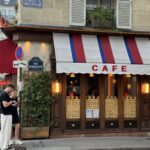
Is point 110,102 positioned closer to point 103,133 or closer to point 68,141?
point 103,133

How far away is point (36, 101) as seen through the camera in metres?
15.3

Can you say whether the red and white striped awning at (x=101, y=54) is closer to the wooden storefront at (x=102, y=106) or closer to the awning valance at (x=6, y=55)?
the wooden storefront at (x=102, y=106)

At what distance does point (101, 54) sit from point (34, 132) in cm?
392

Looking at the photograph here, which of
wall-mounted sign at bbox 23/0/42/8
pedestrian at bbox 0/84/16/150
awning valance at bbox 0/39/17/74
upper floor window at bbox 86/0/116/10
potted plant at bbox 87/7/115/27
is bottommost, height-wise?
pedestrian at bbox 0/84/16/150

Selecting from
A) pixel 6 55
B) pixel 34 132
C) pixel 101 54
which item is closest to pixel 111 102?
pixel 101 54

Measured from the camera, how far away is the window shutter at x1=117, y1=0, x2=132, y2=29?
54.2ft

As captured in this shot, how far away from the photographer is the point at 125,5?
16.7 m

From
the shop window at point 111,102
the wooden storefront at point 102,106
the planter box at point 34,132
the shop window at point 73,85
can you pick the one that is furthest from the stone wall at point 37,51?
the shop window at point 111,102

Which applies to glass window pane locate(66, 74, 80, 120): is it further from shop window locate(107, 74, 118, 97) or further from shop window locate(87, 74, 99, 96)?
shop window locate(107, 74, 118, 97)

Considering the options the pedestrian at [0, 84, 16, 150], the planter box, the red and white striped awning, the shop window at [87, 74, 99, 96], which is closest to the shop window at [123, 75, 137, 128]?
the red and white striped awning

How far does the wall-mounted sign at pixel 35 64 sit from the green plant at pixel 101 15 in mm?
2702

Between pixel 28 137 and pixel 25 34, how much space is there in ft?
12.7

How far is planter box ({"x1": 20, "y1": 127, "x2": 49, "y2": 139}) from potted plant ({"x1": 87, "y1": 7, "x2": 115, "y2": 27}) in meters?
4.62

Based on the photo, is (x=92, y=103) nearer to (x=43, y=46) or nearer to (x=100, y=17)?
(x=43, y=46)
